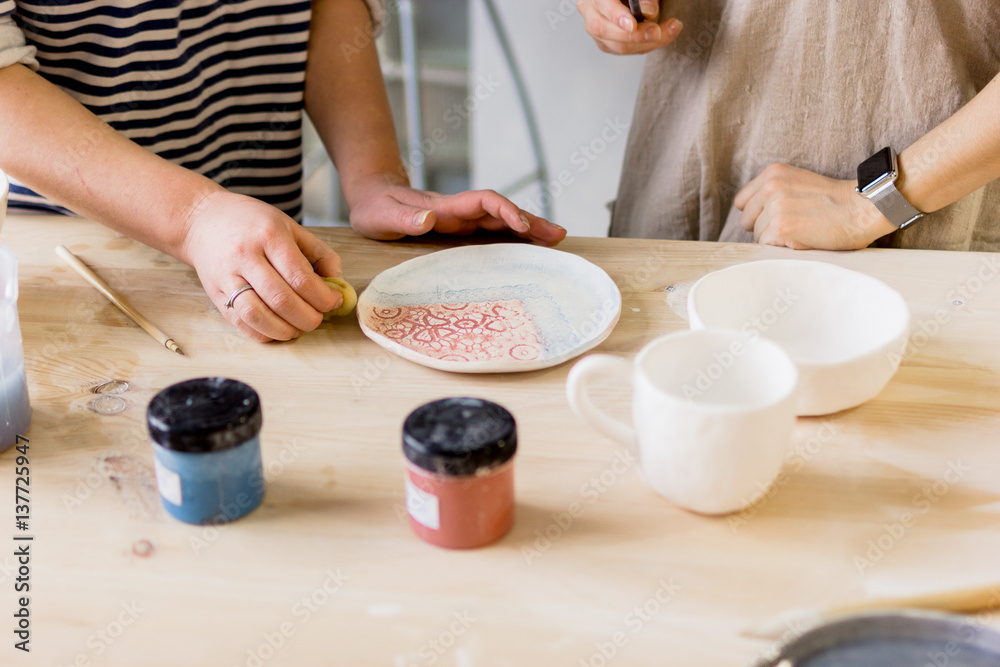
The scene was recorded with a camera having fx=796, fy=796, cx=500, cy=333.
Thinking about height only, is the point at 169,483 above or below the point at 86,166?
below

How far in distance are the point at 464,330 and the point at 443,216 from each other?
0.24m

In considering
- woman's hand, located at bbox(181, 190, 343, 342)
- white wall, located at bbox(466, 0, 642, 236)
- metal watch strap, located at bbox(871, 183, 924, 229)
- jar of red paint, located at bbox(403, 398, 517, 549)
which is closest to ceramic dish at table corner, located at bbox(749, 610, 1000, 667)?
jar of red paint, located at bbox(403, 398, 517, 549)

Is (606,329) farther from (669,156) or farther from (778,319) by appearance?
(669,156)

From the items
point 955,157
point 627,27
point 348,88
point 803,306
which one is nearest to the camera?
point 803,306

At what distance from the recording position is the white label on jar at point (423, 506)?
56 cm

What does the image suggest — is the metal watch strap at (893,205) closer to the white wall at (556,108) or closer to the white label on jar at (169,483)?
the white label on jar at (169,483)

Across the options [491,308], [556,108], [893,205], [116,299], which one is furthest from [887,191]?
[556,108]

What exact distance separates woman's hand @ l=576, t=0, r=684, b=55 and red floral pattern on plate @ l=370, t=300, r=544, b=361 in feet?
1.43

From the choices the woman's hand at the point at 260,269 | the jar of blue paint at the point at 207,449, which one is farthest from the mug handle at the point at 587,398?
the woman's hand at the point at 260,269

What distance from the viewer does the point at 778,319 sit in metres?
0.80

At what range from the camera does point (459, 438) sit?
1.77 feet

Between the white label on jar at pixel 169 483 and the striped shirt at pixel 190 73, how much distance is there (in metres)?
0.57

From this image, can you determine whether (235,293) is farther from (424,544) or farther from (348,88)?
(348,88)

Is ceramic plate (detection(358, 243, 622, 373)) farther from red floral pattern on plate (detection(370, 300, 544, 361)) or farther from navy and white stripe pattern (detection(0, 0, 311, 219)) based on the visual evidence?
navy and white stripe pattern (detection(0, 0, 311, 219))
